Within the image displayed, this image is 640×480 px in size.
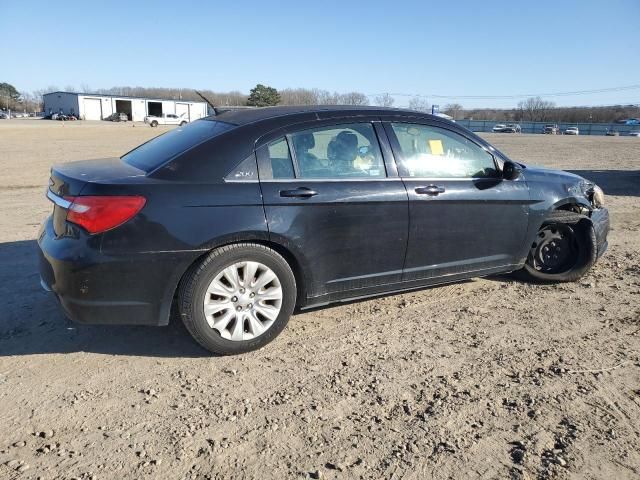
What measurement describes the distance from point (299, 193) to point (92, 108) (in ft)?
321

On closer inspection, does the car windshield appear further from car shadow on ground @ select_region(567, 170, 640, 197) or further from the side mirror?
car shadow on ground @ select_region(567, 170, 640, 197)

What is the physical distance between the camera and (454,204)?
424 cm

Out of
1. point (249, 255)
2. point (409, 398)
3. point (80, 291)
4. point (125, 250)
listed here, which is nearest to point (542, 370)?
point (409, 398)

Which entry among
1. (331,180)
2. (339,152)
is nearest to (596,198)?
(339,152)

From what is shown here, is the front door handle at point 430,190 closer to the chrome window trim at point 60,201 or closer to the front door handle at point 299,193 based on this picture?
the front door handle at point 299,193

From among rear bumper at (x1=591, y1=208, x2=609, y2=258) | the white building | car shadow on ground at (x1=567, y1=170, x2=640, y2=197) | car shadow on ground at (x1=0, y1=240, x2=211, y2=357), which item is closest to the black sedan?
car shadow on ground at (x1=0, y1=240, x2=211, y2=357)

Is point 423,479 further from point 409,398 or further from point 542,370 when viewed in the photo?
point 542,370

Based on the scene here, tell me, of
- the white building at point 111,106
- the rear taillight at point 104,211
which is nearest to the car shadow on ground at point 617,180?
the rear taillight at point 104,211

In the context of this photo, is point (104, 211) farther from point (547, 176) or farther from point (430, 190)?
point (547, 176)

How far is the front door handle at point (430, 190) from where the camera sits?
13.5ft

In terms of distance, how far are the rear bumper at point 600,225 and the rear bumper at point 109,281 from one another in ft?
12.9

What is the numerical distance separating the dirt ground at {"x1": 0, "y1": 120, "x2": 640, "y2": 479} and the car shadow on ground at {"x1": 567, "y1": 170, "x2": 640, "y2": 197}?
7425 mm

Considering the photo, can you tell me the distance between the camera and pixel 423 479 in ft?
8.03

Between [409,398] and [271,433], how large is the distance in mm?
852
